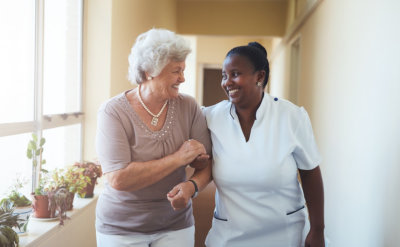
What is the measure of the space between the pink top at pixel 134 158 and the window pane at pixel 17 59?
0.89 meters

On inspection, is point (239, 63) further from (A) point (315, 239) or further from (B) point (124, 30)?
(B) point (124, 30)

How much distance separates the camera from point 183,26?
23.9 feet

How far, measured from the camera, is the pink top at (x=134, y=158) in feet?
5.02

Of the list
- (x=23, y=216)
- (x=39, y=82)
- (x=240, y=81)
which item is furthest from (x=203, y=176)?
(x=39, y=82)

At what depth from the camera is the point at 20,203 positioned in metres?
2.29

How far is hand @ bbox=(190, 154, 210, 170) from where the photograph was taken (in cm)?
158

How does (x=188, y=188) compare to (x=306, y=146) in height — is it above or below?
below

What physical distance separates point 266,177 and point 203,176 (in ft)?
0.85

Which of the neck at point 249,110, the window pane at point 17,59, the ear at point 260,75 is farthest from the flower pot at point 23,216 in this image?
the ear at point 260,75

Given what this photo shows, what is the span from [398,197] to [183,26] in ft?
19.5

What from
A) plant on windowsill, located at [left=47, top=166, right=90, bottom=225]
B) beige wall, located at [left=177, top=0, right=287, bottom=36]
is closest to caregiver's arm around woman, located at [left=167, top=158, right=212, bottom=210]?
plant on windowsill, located at [left=47, top=166, right=90, bottom=225]

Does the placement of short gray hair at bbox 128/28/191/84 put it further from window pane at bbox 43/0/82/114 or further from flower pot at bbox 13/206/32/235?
window pane at bbox 43/0/82/114

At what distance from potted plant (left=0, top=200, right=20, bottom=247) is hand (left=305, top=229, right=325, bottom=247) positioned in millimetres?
1228

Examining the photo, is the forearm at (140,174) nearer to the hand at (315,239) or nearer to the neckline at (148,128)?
the neckline at (148,128)
